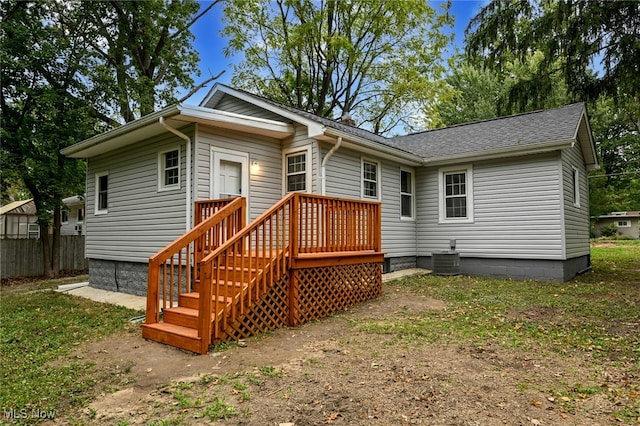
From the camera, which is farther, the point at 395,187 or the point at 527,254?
the point at 395,187

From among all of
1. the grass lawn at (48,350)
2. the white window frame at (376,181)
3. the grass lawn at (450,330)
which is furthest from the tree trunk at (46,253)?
the white window frame at (376,181)

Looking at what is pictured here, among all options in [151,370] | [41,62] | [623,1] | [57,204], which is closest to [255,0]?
[41,62]

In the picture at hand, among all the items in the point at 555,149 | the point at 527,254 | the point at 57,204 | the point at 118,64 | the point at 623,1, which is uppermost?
the point at 118,64

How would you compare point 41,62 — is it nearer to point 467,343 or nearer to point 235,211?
point 235,211

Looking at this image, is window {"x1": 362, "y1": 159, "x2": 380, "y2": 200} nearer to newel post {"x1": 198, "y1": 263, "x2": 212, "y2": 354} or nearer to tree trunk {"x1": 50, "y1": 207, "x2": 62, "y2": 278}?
newel post {"x1": 198, "y1": 263, "x2": 212, "y2": 354}

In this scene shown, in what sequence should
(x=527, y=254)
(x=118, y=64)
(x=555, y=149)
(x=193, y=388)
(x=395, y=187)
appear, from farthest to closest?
(x=118, y=64) < (x=395, y=187) < (x=527, y=254) < (x=555, y=149) < (x=193, y=388)

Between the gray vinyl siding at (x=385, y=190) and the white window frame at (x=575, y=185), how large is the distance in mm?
4276

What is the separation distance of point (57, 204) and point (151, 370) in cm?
1076

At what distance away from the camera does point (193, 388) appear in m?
3.48

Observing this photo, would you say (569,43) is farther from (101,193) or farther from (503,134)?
(101,193)

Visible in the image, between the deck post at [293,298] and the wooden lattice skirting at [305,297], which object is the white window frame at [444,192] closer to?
the wooden lattice skirting at [305,297]

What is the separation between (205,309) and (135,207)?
5169 mm

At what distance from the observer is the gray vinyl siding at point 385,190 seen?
8680 mm

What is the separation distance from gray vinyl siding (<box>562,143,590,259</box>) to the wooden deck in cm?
535
